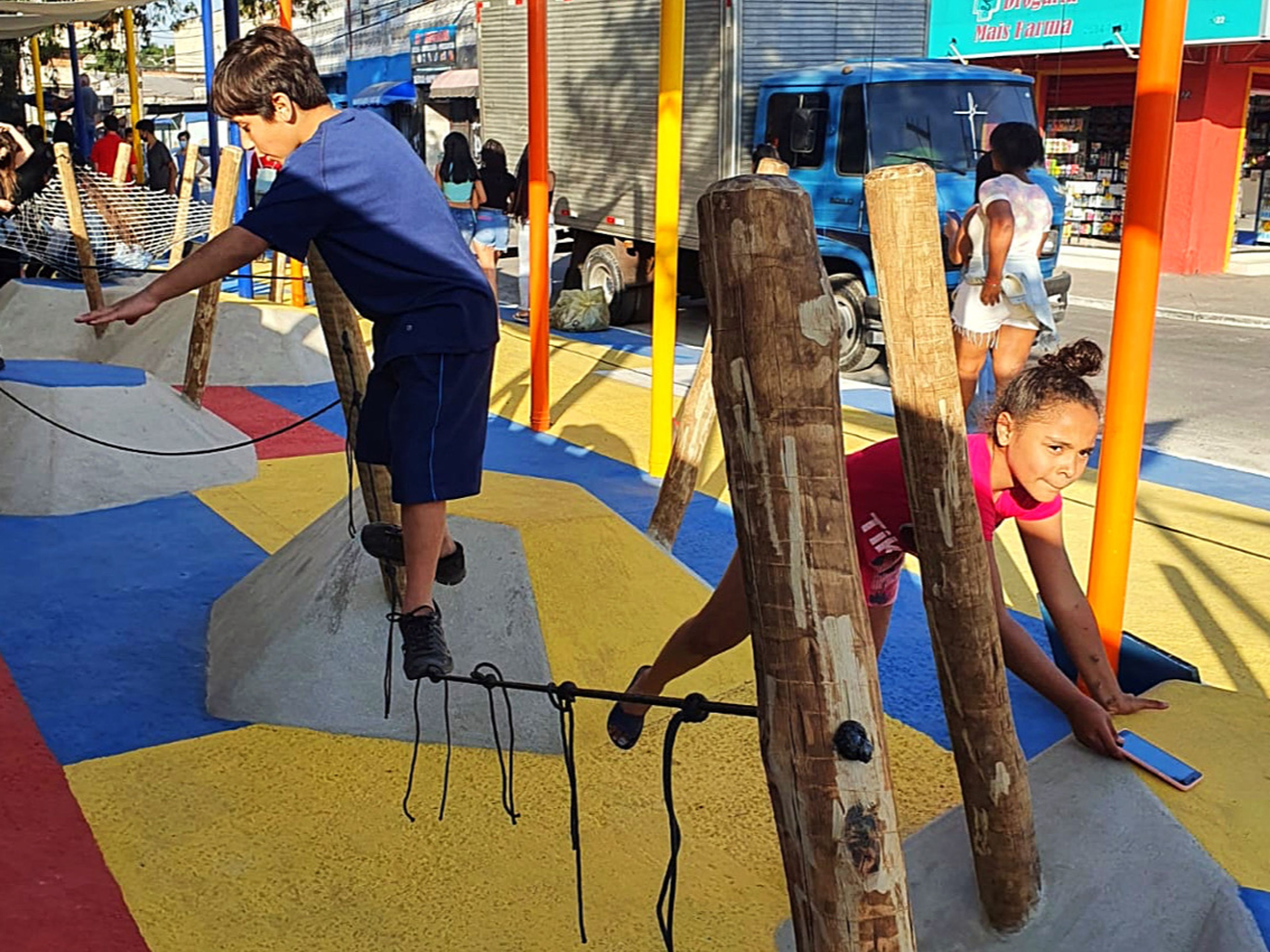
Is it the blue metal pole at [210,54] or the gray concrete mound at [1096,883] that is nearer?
the gray concrete mound at [1096,883]

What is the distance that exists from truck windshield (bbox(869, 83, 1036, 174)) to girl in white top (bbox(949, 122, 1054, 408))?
3447 millimetres

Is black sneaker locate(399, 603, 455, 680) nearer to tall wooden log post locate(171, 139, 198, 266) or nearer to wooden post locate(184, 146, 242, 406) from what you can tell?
wooden post locate(184, 146, 242, 406)

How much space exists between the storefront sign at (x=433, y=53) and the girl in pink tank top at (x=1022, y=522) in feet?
84.1

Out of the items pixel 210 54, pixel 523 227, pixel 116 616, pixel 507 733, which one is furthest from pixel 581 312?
pixel 507 733

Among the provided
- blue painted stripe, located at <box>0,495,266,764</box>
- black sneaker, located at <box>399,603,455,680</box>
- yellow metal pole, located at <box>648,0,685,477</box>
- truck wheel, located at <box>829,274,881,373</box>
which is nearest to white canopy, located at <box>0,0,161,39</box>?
truck wheel, located at <box>829,274,881,373</box>

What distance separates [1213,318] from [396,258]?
13.1 metres

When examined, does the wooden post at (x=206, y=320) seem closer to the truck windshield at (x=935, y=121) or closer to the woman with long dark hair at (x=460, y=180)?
the woman with long dark hair at (x=460, y=180)

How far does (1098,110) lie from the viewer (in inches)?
813

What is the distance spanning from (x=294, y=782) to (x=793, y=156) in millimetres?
8446

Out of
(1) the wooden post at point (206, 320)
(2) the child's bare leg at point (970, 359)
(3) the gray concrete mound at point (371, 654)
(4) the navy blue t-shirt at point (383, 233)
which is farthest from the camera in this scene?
(1) the wooden post at point (206, 320)

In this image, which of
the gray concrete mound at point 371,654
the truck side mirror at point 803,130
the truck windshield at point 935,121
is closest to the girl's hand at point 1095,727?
the gray concrete mound at point 371,654

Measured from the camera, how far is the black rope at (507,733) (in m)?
2.95

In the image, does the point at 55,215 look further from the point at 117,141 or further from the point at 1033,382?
the point at 1033,382

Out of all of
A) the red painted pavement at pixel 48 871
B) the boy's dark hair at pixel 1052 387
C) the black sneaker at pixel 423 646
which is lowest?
the red painted pavement at pixel 48 871
